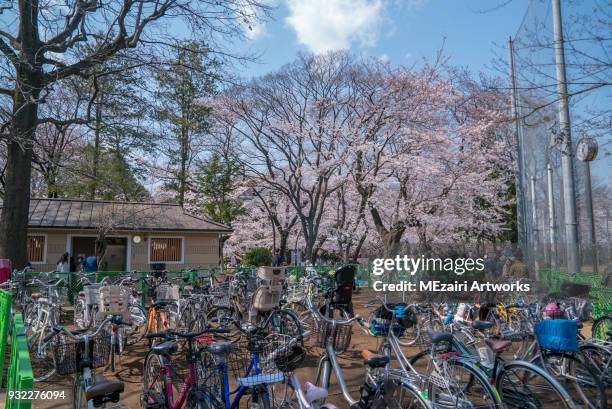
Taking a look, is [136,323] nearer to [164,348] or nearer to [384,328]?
[164,348]

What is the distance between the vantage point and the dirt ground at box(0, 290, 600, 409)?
4774 mm

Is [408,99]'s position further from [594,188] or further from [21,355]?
[21,355]

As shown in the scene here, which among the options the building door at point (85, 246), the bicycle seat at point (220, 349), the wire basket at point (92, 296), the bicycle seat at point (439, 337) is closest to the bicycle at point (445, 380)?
the bicycle seat at point (439, 337)

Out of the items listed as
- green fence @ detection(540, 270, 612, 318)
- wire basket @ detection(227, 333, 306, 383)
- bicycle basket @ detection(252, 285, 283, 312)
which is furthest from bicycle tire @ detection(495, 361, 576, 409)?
green fence @ detection(540, 270, 612, 318)

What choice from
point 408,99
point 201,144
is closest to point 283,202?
point 201,144

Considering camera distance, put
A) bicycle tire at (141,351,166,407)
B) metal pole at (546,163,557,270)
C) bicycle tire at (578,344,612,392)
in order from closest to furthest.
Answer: bicycle tire at (141,351,166,407) < bicycle tire at (578,344,612,392) < metal pole at (546,163,557,270)

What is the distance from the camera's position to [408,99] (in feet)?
58.4

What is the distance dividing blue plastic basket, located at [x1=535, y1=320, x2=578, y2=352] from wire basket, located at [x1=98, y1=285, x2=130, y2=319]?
5203 mm

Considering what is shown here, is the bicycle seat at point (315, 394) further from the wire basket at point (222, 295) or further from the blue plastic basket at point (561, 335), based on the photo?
the wire basket at point (222, 295)

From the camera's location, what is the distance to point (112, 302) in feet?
21.6

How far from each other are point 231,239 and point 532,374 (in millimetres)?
24865

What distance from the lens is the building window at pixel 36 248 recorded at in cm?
1712

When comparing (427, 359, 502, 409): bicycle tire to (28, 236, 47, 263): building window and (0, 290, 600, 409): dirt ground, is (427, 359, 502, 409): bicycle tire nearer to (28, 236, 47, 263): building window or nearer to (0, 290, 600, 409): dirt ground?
(0, 290, 600, 409): dirt ground

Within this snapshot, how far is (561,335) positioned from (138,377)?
4559mm
